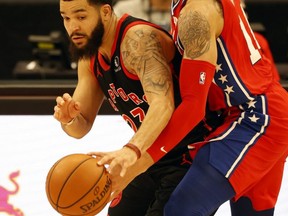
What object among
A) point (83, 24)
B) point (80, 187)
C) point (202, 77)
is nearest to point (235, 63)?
point (202, 77)

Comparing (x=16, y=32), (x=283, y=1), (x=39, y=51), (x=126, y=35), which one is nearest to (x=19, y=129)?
(x=39, y=51)

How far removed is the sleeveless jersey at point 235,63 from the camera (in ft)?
9.08

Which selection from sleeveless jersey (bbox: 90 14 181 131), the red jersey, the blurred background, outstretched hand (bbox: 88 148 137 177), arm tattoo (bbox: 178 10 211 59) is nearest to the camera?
outstretched hand (bbox: 88 148 137 177)

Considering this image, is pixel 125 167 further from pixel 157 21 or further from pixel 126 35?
pixel 157 21

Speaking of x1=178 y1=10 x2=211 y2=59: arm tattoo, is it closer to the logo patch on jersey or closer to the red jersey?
the red jersey

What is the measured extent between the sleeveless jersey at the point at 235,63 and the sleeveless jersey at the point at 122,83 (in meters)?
0.16

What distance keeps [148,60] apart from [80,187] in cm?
52

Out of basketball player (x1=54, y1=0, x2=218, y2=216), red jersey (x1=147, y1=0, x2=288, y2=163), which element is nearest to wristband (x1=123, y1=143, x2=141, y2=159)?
basketball player (x1=54, y1=0, x2=218, y2=216)

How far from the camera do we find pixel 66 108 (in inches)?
115

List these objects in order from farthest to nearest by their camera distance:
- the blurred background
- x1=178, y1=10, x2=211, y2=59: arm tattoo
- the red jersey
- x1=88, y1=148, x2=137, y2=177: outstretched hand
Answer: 1. the blurred background
2. the red jersey
3. x1=178, y1=10, x2=211, y2=59: arm tattoo
4. x1=88, y1=148, x2=137, y2=177: outstretched hand

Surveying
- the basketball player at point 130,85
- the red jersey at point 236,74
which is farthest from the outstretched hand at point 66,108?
the red jersey at point 236,74

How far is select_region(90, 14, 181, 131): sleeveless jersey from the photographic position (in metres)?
2.89

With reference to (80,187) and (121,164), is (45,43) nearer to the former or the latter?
(80,187)

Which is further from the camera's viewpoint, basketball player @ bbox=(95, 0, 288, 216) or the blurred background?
the blurred background
